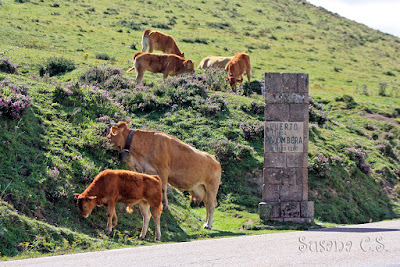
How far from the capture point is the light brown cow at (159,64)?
26969 mm

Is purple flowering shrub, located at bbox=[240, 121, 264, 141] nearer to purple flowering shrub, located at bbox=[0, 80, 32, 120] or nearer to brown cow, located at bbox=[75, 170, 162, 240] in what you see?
purple flowering shrub, located at bbox=[0, 80, 32, 120]

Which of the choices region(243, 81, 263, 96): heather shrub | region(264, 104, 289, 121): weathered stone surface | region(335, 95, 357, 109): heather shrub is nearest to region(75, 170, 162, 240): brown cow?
region(264, 104, 289, 121): weathered stone surface

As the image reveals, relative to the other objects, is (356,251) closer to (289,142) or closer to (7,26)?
(289,142)

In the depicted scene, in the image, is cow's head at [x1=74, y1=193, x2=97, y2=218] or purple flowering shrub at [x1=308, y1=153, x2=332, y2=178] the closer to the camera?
cow's head at [x1=74, y1=193, x2=97, y2=218]

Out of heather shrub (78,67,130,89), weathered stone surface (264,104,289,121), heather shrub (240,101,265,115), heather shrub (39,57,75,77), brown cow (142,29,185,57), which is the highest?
brown cow (142,29,185,57)

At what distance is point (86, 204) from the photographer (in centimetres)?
1276

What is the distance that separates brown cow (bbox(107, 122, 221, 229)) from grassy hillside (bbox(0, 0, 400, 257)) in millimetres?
851

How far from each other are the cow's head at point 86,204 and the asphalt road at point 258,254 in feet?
5.90

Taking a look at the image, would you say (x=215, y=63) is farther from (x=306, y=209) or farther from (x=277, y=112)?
(x=306, y=209)

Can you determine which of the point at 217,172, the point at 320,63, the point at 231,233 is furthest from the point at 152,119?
the point at 320,63

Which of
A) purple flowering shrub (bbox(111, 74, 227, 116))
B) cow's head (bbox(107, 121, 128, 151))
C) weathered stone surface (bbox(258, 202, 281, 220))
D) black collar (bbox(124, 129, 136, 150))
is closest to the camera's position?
cow's head (bbox(107, 121, 128, 151))

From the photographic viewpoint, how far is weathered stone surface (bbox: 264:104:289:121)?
1814 centimetres

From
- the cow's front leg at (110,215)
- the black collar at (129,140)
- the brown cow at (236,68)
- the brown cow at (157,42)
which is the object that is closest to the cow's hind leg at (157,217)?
the cow's front leg at (110,215)

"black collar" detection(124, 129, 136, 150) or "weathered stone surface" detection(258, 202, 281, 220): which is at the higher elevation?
"black collar" detection(124, 129, 136, 150)
